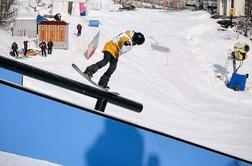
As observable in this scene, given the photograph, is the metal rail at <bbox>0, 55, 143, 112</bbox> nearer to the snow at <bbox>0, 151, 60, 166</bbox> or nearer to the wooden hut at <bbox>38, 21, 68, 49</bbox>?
the snow at <bbox>0, 151, 60, 166</bbox>

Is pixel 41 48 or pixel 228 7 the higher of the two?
pixel 228 7

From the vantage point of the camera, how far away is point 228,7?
156 feet

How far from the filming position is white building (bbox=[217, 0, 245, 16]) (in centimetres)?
4747

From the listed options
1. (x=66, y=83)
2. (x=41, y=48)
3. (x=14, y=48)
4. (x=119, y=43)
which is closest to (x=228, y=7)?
(x=41, y=48)

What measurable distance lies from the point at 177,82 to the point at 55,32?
26.7 ft

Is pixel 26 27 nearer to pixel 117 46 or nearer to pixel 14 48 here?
pixel 14 48

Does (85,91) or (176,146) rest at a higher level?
(85,91)

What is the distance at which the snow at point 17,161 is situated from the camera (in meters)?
2.38

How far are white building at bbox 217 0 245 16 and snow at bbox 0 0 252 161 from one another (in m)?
9.21

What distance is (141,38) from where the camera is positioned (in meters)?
8.42

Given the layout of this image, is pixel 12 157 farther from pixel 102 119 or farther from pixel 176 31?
pixel 176 31

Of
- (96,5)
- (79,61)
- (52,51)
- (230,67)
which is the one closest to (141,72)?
(79,61)

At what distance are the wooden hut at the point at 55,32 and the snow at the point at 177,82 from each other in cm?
72

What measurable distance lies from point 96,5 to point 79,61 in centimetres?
3928
